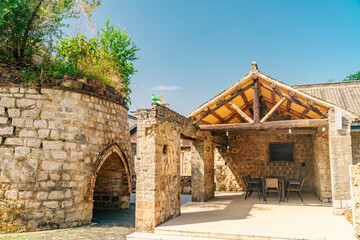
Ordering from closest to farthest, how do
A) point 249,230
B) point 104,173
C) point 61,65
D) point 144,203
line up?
1. point 249,230
2. point 144,203
3. point 61,65
4. point 104,173

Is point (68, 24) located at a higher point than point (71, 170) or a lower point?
higher

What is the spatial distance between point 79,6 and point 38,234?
7.19m

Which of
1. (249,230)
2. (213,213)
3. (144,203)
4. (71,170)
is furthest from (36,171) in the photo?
(249,230)

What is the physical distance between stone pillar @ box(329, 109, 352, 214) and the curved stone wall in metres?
6.62

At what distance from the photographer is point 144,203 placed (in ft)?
20.3

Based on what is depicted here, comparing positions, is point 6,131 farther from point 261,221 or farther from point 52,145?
point 261,221

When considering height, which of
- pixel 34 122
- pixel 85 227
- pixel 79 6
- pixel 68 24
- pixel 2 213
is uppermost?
pixel 79 6

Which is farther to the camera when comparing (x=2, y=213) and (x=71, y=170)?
(x=71, y=170)

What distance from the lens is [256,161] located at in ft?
41.5

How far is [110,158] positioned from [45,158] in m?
2.77

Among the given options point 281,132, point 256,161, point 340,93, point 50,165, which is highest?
point 340,93

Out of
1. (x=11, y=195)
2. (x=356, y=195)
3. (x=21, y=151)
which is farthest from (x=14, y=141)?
(x=356, y=195)

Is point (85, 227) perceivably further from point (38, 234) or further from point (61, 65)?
point (61, 65)

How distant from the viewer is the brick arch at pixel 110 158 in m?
7.81
